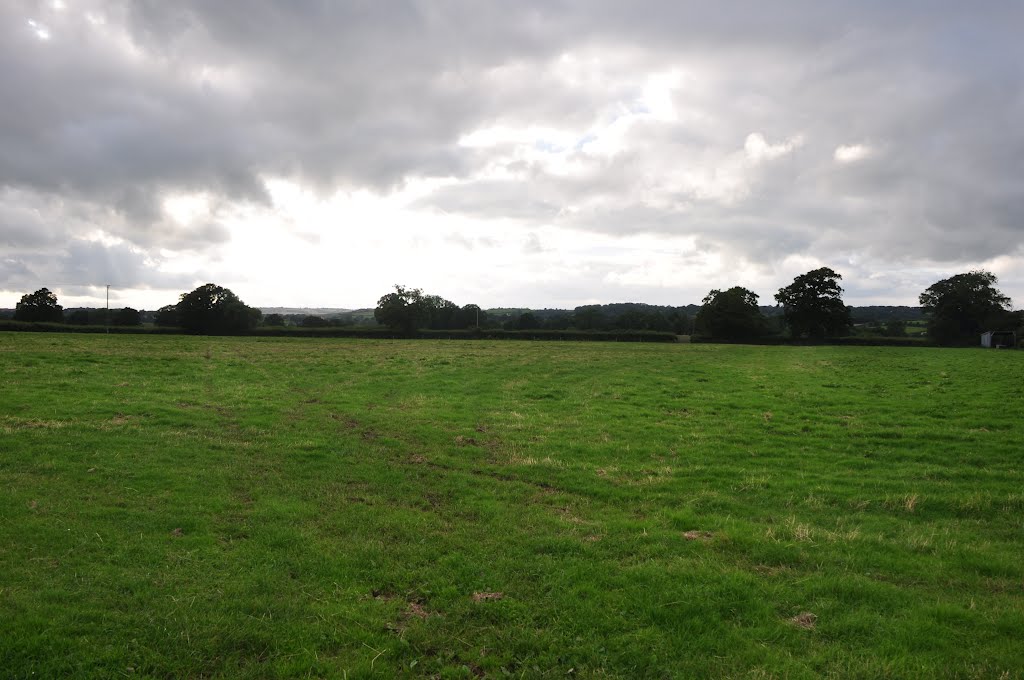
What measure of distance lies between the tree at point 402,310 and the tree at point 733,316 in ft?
182

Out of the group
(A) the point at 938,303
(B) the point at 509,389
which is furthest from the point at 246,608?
(A) the point at 938,303

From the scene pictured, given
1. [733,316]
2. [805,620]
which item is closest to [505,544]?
[805,620]

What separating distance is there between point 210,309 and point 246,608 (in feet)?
369

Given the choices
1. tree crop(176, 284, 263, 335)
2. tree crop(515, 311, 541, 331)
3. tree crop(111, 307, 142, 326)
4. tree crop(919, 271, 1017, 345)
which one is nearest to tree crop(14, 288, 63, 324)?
tree crop(111, 307, 142, 326)

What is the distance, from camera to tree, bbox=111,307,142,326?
11212 cm

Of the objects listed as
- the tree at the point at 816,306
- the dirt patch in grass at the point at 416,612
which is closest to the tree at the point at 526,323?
the tree at the point at 816,306

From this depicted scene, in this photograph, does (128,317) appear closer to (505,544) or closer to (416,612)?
(505,544)

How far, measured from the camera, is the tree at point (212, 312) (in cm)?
10300

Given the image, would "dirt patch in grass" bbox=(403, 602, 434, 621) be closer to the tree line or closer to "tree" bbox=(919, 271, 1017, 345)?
the tree line

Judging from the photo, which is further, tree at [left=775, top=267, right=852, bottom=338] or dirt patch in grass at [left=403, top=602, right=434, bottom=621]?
tree at [left=775, top=267, right=852, bottom=338]

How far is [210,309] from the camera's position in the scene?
348ft

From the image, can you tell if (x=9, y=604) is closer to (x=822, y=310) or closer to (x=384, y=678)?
(x=384, y=678)

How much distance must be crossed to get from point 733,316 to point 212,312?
95866 mm

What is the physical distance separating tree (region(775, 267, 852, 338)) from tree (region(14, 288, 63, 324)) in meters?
138
